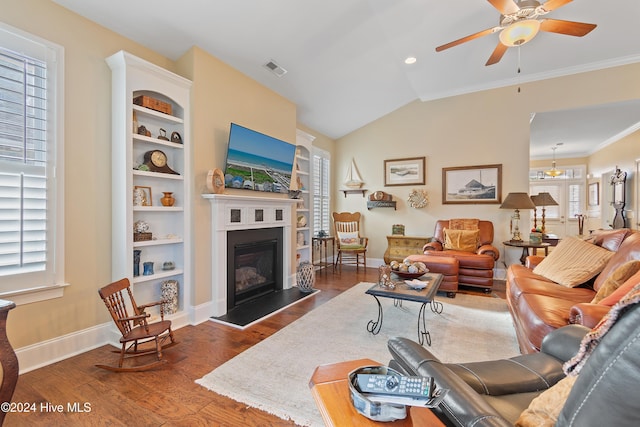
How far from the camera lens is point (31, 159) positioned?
7.34ft

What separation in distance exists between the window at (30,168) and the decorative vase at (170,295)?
Answer: 0.85m

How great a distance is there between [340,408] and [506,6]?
3.33 m

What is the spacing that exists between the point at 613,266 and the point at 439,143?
3688mm

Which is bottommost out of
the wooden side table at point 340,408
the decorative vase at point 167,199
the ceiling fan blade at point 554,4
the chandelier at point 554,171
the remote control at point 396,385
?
the wooden side table at point 340,408

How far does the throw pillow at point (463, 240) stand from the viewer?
4.73 meters

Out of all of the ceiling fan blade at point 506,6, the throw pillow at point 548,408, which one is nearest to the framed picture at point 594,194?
the ceiling fan blade at point 506,6

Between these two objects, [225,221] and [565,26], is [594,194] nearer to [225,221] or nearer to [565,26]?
[565,26]

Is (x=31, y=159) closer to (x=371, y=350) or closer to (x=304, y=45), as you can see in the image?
(x=304, y=45)

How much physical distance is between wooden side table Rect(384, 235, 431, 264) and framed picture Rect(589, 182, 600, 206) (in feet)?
17.7

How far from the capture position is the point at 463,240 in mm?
4770

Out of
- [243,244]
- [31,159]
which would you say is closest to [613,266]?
[243,244]

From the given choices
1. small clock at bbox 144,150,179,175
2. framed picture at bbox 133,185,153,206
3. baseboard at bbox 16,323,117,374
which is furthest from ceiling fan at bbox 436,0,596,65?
baseboard at bbox 16,323,117,374

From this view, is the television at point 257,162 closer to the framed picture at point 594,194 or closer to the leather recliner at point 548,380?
the leather recliner at point 548,380

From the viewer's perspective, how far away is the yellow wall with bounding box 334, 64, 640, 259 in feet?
14.8
